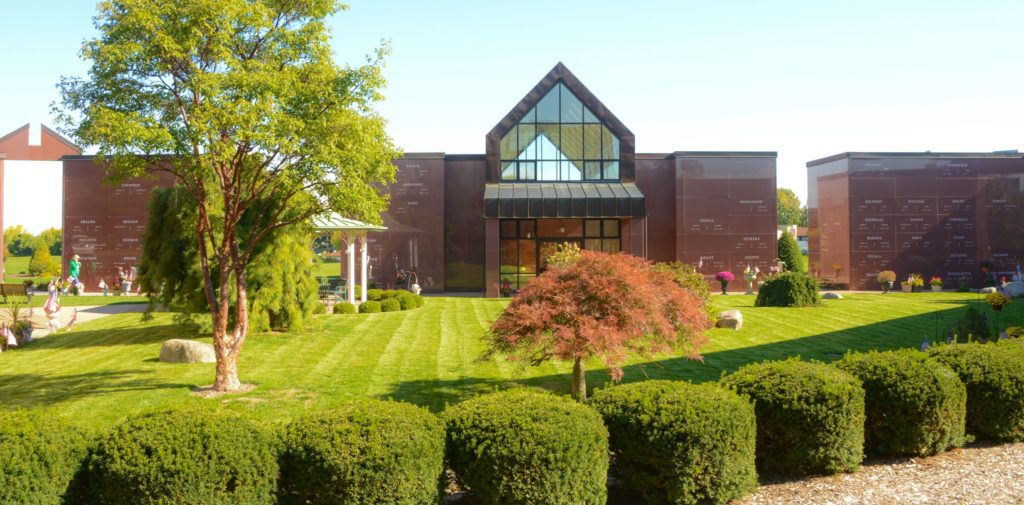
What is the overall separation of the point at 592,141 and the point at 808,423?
24.5 metres

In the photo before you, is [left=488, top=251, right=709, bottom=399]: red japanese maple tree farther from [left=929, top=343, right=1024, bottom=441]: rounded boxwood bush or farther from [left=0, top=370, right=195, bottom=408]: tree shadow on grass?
[left=0, top=370, right=195, bottom=408]: tree shadow on grass

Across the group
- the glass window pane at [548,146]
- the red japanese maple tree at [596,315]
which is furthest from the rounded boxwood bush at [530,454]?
the glass window pane at [548,146]

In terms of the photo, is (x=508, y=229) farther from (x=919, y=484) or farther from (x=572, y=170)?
(x=919, y=484)

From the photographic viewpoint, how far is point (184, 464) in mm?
5633

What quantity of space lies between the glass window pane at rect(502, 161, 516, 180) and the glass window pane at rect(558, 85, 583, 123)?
294 centimetres

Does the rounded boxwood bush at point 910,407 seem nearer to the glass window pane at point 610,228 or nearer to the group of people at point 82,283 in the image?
the glass window pane at point 610,228

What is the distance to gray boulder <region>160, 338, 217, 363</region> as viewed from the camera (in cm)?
1441

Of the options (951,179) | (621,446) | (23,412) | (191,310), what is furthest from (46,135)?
(951,179)

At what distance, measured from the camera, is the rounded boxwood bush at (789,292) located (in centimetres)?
2242

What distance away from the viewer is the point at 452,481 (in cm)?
722

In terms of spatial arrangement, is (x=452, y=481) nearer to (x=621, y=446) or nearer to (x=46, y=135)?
(x=621, y=446)

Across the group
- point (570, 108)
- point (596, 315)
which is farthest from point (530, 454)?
point (570, 108)

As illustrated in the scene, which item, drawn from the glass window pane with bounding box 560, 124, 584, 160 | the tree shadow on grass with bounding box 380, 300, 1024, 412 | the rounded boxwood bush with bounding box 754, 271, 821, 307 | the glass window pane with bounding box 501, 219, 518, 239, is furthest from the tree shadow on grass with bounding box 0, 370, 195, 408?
the glass window pane with bounding box 560, 124, 584, 160

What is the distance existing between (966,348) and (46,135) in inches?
1746
